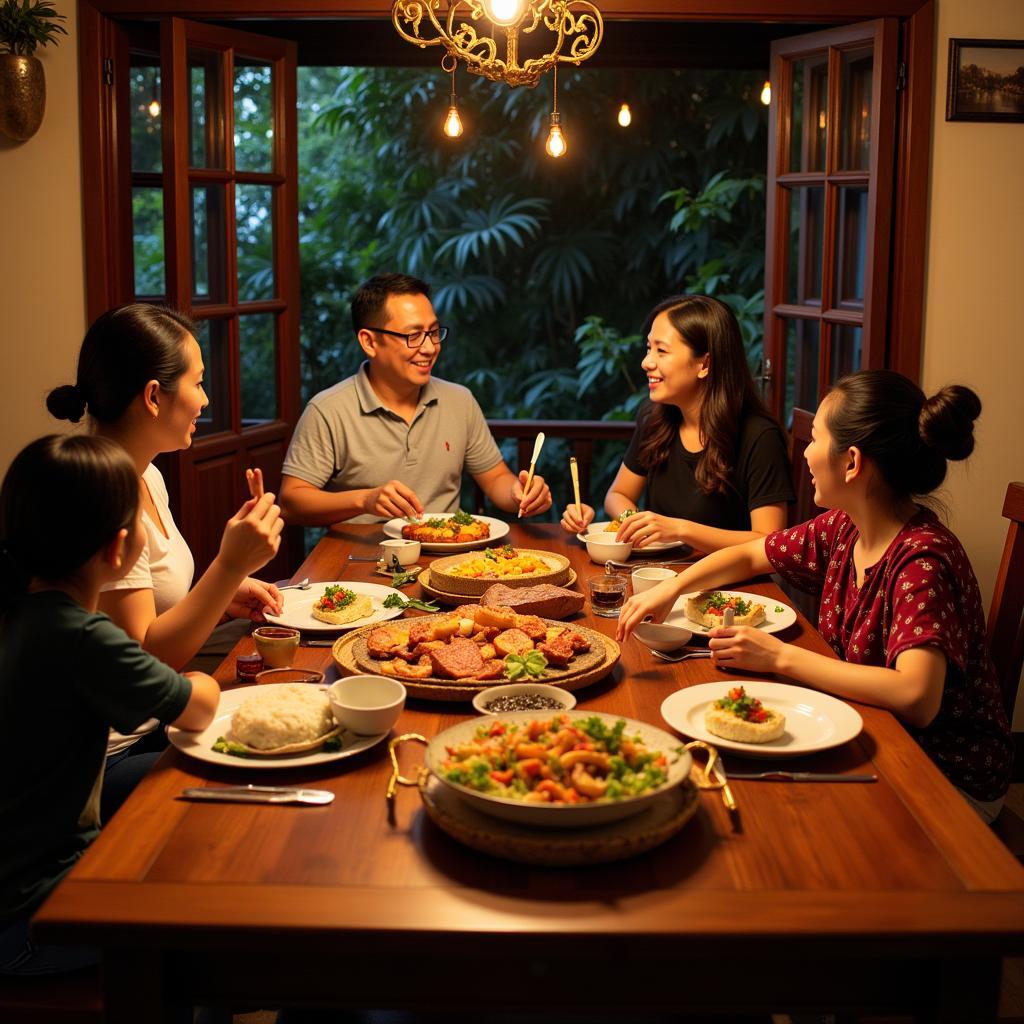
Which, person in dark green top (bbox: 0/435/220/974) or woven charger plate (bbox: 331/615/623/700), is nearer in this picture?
person in dark green top (bbox: 0/435/220/974)

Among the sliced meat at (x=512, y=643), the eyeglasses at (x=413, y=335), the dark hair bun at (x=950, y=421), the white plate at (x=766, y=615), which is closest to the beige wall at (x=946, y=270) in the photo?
the eyeglasses at (x=413, y=335)

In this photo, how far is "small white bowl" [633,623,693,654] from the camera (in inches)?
79.6

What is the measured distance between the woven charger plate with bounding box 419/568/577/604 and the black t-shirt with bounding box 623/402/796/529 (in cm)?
70

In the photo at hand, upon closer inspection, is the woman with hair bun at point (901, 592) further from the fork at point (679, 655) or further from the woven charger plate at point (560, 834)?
the woven charger plate at point (560, 834)

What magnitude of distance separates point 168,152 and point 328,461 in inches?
39.7

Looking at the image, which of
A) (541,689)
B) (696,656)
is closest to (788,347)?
(696,656)

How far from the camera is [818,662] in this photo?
1.80 m

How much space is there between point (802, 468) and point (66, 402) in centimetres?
247

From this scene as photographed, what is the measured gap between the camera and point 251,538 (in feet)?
5.92

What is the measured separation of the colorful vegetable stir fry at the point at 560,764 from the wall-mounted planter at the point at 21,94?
280 centimetres

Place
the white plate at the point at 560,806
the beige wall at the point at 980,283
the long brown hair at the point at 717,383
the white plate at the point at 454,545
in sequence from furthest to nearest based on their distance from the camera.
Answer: the beige wall at the point at 980,283, the long brown hair at the point at 717,383, the white plate at the point at 454,545, the white plate at the point at 560,806

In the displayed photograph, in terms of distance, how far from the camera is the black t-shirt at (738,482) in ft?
9.80

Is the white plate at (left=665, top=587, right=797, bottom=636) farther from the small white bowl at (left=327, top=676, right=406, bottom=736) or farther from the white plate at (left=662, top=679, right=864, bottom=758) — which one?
the small white bowl at (left=327, top=676, right=406, bottom=736)

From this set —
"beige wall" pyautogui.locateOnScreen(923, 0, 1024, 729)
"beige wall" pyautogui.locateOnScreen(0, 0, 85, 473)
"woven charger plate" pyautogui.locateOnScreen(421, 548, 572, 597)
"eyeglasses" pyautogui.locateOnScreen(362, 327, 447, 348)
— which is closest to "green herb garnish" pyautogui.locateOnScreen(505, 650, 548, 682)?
"woven charger plate" pyautogui.locateOnScreen(421, 548, 572, 597)
